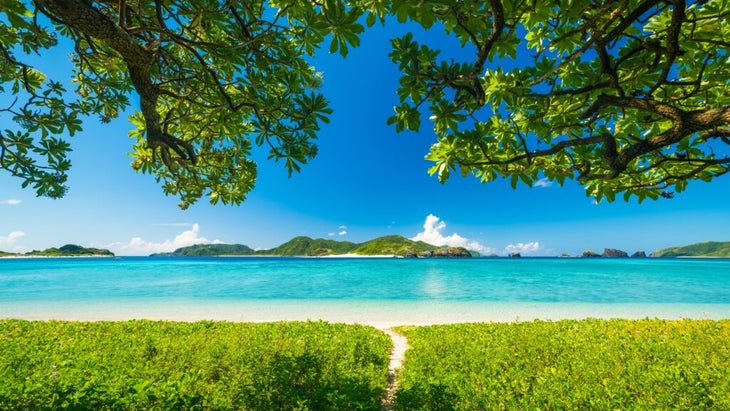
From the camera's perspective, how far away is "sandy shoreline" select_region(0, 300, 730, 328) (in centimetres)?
A: 1611

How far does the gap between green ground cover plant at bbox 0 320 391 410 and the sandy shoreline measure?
22.3ft

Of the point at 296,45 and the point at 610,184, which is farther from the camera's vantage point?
the point at 296,45

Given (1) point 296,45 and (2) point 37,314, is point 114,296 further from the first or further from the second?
(1) point 296,45

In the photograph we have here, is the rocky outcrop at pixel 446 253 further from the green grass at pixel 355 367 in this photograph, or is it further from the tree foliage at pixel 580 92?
the tree foliage at pixel 580 92

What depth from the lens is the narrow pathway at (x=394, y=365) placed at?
5176 mm

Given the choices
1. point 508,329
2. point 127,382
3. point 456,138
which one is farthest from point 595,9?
point 508,329

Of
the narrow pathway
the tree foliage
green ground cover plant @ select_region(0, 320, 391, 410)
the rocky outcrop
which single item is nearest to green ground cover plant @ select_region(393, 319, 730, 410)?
the narrow pathway

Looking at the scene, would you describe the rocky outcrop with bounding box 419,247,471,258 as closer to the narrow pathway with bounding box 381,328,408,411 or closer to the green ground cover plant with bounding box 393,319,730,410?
the narrow pathway with bounding box 381,328,408,411

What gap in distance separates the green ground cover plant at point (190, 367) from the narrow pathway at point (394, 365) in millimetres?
208

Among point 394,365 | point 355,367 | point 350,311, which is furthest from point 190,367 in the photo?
point 350,311

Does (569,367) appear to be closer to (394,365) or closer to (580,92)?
(394,365)

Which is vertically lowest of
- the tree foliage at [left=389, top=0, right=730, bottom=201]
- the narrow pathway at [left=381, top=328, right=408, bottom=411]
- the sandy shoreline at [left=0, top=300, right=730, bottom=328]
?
the sandy shoreline at [left=0, top=300, right=730, bottom=328]

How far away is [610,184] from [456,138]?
6.95 feet

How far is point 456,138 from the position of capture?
2.79 m
